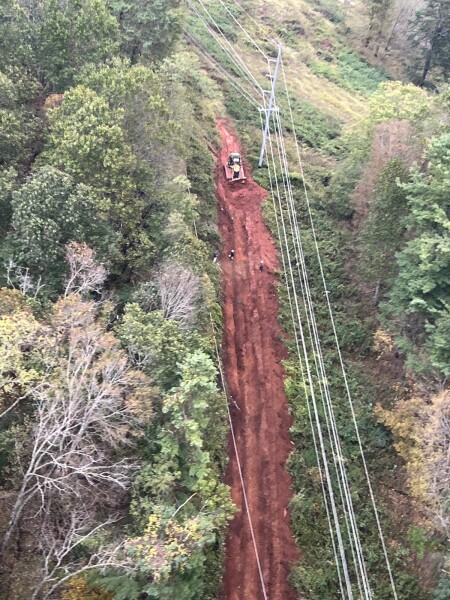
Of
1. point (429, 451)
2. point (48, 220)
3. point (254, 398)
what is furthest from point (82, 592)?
point (429, 451)

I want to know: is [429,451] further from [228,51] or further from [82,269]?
[228,51]

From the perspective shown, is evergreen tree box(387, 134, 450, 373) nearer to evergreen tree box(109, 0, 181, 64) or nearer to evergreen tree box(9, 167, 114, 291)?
evergreen tree box(9, 167, 114, 291)

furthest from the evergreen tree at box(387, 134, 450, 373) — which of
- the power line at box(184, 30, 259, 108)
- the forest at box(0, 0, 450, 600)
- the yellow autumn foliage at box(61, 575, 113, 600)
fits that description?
the power line at box(184, 30, 259, 108)

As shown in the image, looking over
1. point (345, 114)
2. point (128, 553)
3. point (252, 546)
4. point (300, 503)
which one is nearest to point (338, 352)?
point (300, 503)

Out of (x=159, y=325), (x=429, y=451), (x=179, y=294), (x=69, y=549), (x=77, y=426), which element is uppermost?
(x=179, y=294)

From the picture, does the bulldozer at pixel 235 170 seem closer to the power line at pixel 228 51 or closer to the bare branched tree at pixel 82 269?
the power line at pixel 228 51
